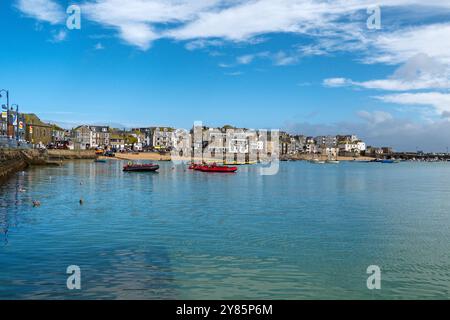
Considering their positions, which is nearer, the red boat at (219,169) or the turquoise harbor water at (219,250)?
the turquoise harbor water at (219,250)

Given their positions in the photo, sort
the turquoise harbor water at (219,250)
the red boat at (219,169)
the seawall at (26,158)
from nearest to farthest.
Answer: the turquoise harbor water at (219,250)
the seawall at (26,158)
the red boat at (219,169)

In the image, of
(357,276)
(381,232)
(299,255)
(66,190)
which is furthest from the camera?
(66,190)

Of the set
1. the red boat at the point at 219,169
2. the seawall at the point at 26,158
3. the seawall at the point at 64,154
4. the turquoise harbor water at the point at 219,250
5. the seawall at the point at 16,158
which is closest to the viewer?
the turquoise harbor water at the point at 219,250

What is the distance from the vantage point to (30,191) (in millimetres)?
57281

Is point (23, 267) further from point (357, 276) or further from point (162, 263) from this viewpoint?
point (357, 276)

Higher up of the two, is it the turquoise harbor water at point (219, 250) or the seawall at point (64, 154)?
the seawall at point (64, 154)

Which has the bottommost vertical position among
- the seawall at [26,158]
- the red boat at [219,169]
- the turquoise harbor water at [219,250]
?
the turquoise harbor water at [219,250]

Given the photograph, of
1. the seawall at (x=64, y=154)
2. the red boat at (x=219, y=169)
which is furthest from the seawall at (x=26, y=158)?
the red boat at (x=219, y=169)

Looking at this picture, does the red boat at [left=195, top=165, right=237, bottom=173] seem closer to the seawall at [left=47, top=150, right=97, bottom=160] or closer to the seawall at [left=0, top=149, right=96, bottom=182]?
the seawall at [left=0, top=149, right=96, bottom=182]

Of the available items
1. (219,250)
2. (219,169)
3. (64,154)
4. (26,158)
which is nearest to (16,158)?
(26,158)

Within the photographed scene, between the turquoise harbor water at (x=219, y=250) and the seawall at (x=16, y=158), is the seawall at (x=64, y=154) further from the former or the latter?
the turquoise harbor water at (x=219, y=250)
